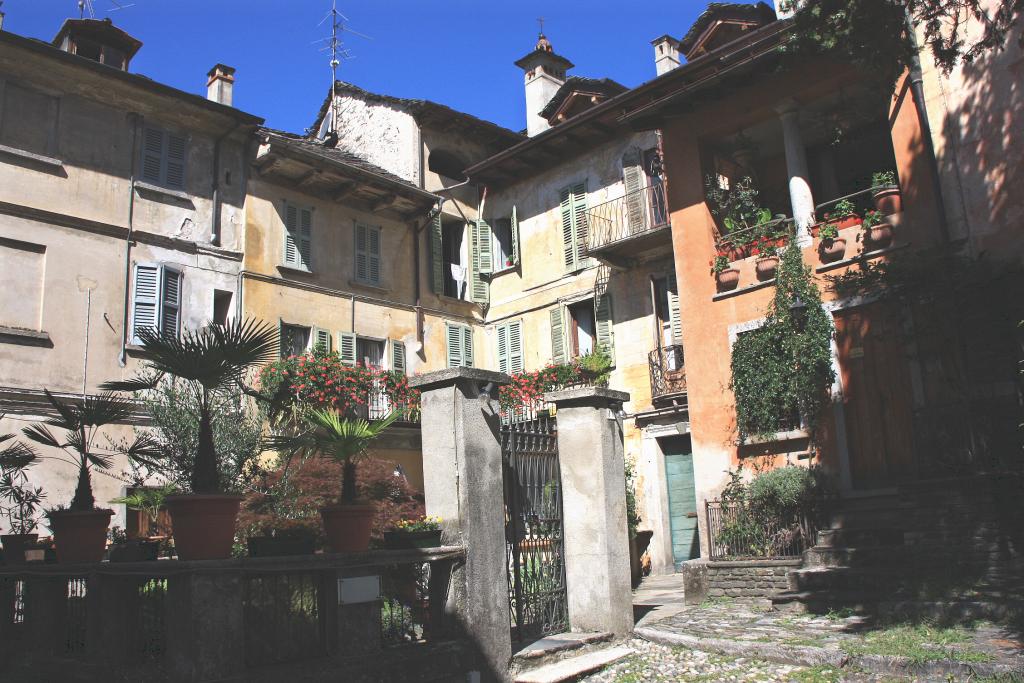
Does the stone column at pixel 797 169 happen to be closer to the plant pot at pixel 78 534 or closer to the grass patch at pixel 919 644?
the grass patch at pixel 919 644

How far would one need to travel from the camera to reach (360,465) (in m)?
14.6

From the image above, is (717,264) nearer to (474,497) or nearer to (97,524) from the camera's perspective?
(474,497)

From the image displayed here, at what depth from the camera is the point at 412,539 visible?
7199 millimetres

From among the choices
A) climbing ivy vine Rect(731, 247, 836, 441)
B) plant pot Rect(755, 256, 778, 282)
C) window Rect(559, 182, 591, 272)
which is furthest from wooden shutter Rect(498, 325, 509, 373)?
plant pot Rect(755, 256, 778, 282)

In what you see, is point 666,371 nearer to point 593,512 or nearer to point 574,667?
point 593,512

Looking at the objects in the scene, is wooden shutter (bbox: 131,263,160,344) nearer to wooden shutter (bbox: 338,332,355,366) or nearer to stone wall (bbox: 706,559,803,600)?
wooden shutter (bbox: 338,332,355,366)

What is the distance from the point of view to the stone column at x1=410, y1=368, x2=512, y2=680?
739cm

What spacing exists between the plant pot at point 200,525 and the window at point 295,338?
43.6 ft

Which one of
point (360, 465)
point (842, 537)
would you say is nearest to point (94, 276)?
point (360, 465)

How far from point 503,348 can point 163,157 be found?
9594mm

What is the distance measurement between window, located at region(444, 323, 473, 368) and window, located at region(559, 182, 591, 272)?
3.35 m

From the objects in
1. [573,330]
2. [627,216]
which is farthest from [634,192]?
[573,330]

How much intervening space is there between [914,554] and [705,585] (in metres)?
3.04

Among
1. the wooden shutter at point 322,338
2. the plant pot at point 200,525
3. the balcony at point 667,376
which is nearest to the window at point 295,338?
the wooden shutter at point 322,338
